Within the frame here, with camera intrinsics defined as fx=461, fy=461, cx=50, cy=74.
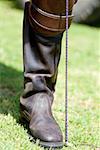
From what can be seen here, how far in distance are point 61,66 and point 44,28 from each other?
6.05 feet

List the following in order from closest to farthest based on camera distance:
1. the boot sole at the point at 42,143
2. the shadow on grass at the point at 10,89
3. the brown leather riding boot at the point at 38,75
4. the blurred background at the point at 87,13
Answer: the boot sole at the point at 42,143 < the brown leather riding boot at the point at 38,75 < the shadow on grass at the point at 10,89 < the blurred background at the point at 87,13

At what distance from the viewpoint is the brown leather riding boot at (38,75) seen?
2152mm

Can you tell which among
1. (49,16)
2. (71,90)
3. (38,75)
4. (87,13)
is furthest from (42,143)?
(87,13)

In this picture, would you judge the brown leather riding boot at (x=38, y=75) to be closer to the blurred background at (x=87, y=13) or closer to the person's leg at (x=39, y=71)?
the person's leg at (x=39, y=71)

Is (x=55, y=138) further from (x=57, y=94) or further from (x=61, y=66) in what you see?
(x=61, y=66)

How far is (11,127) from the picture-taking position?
7.43ft

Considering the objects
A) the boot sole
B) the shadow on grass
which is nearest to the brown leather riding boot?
the boot sole

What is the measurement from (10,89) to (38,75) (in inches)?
34.8

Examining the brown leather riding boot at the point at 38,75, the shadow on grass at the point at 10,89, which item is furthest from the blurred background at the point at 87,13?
the brown leather riding boot at the point at 38,75

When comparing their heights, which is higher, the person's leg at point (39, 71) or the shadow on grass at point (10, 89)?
the person's leg at point (39, 71)

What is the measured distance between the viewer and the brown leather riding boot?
7.06 ft

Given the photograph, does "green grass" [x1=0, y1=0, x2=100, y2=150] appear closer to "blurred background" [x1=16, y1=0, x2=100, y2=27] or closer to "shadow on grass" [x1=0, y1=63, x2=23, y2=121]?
"shadow on grass" [x1=0, y1=63, x2=23, y2=121]

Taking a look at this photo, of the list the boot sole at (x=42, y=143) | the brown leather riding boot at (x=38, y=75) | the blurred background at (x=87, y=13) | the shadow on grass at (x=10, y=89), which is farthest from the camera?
the blurred background at (x=87, y=13)

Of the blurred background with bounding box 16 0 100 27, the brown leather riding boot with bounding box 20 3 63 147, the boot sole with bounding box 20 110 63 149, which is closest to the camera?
the boot sole with bounding box 20 110 63 149
